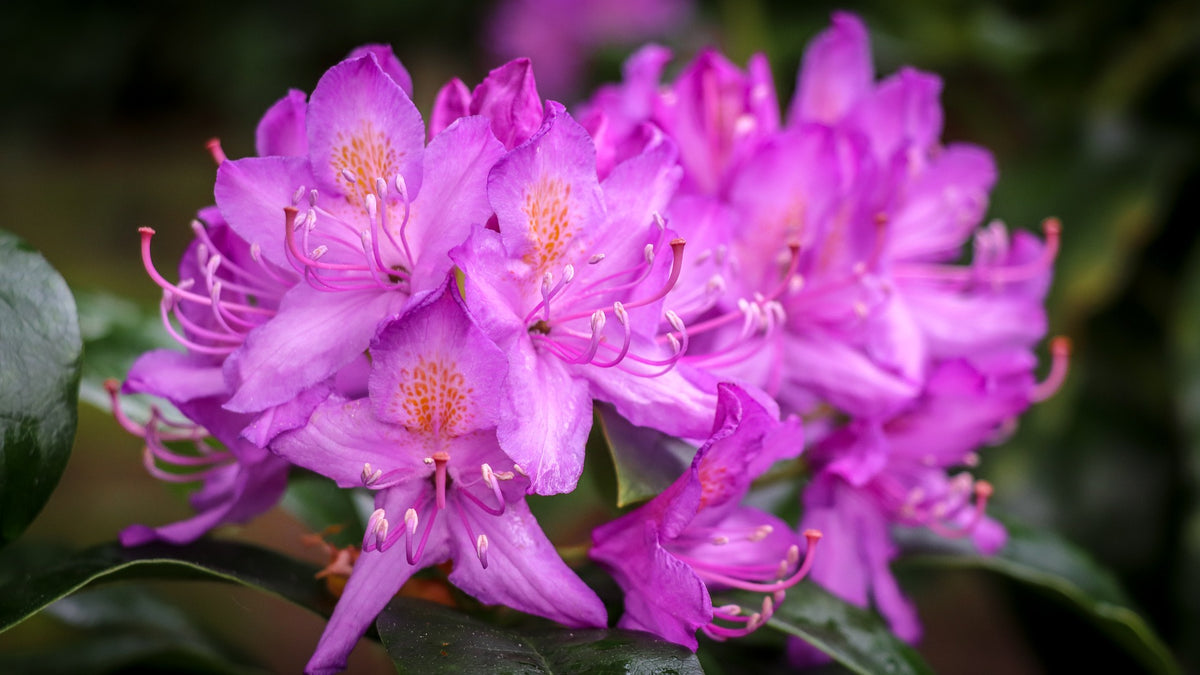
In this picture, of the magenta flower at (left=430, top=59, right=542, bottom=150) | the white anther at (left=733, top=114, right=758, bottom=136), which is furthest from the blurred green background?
the white anther at (left=733, top=114, right=758, bottom=136)

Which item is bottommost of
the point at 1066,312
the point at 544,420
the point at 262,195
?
the point at 1066,312

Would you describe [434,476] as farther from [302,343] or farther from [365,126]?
[365,126]

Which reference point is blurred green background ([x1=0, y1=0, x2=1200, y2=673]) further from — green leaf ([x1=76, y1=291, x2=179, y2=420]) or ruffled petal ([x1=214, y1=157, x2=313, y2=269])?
ruffled petal ([x1=214, y1=157, x2=313, y2=269])

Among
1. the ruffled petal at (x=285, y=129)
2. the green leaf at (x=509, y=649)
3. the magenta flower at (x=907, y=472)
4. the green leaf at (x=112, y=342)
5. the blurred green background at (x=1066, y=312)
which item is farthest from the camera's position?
the blurred green background at (x=1066, y=312)

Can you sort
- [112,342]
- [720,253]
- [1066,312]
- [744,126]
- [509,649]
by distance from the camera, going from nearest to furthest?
[509,649] → [720,253] → [744,126] → [112,342] → [1066,312]

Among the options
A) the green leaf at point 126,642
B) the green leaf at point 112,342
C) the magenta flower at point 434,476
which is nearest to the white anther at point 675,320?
the magenta flower at point 434,476

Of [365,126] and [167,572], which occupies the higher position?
[365,126]

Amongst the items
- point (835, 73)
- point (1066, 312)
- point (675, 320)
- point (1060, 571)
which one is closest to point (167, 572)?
point (675, 320)

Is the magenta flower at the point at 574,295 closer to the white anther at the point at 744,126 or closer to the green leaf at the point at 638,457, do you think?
the green leaf at the point at 638,457
